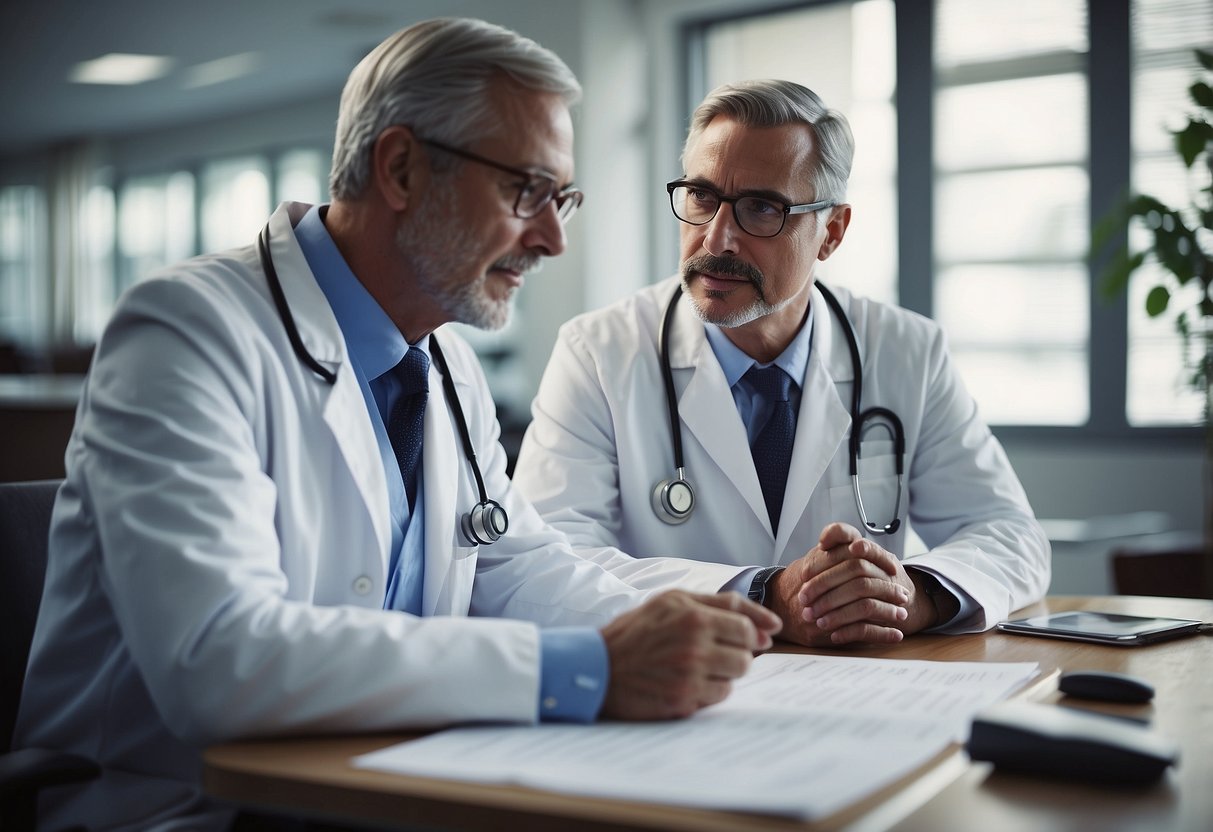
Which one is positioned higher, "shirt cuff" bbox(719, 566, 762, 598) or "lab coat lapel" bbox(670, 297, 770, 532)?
"lab coat lapel" bbox(670, 297, 770, 532)

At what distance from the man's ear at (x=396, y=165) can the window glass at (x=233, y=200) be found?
868 cm

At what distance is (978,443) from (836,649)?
74 centimetres

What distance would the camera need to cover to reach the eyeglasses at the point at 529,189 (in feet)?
4.24

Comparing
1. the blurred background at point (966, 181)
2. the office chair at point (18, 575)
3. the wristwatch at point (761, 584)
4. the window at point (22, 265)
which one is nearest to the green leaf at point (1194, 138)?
the blurred background at point (966, 181)

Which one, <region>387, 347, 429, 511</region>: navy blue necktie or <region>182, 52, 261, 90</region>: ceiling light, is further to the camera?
<region>182, 52, 261, 90</region>: ceiling light

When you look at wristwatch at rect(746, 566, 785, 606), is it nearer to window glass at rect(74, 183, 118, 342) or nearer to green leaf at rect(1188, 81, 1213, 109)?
green leaf at rect(1188, 81, 1213, 109)

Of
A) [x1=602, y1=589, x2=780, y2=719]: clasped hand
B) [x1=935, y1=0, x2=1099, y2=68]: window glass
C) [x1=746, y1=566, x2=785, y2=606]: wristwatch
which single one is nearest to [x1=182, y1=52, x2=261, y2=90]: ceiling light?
[x1=935, y1=0, x2=1099, y2=68]: window glass

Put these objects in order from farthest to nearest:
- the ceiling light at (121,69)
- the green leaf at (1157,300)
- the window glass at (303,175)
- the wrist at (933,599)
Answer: the window glass at (303,175) < the ceiling light at (121,69) < the green leaf at (1157,300) < the wrist at (933,599)

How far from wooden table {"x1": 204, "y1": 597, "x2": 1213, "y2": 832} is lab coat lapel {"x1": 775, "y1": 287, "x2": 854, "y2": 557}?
0.89 m

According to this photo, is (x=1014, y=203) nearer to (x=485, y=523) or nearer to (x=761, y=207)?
(x=761, y=207)

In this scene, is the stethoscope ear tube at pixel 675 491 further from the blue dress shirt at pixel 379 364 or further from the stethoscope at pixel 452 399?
the blue dress shirt at pixel 379 364

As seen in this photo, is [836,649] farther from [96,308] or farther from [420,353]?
[96,308]

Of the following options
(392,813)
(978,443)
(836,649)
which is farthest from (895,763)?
(978,443)

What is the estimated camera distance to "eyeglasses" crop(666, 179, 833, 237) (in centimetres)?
201
